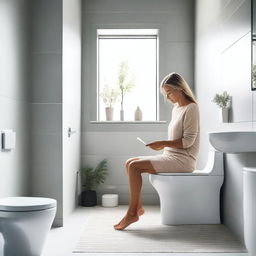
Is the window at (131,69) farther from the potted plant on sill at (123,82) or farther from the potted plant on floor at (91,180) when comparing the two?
the potted plant on floor at (91,180)

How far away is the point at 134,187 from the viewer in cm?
329

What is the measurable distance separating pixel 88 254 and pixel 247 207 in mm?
1142

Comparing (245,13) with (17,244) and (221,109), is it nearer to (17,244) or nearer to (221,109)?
(221,109)

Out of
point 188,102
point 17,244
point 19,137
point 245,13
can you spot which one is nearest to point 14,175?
point 19,137

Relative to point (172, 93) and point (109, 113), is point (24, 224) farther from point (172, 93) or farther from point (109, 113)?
point (109, 113)

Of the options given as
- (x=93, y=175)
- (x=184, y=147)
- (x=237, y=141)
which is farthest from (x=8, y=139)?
(x=93, y=175)

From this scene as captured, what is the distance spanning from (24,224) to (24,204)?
0.12m

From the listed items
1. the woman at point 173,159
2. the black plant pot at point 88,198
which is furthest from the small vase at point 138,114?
the woman at point 173,159

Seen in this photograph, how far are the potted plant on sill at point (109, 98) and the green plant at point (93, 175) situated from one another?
559mm

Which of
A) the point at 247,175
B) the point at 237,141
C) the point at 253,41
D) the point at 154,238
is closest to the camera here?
the point at 247,175

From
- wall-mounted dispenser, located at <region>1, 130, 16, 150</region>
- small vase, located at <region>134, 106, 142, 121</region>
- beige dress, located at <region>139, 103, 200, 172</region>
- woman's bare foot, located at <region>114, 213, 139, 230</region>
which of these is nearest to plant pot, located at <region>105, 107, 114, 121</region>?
small vase, located at <region>134, 106, 142, 121</region>

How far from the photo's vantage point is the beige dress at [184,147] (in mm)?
3314

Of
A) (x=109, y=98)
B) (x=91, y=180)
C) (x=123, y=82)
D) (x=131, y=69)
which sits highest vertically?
(x=131, y=69)

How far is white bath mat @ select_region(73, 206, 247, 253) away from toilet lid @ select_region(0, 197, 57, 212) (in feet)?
1.67
